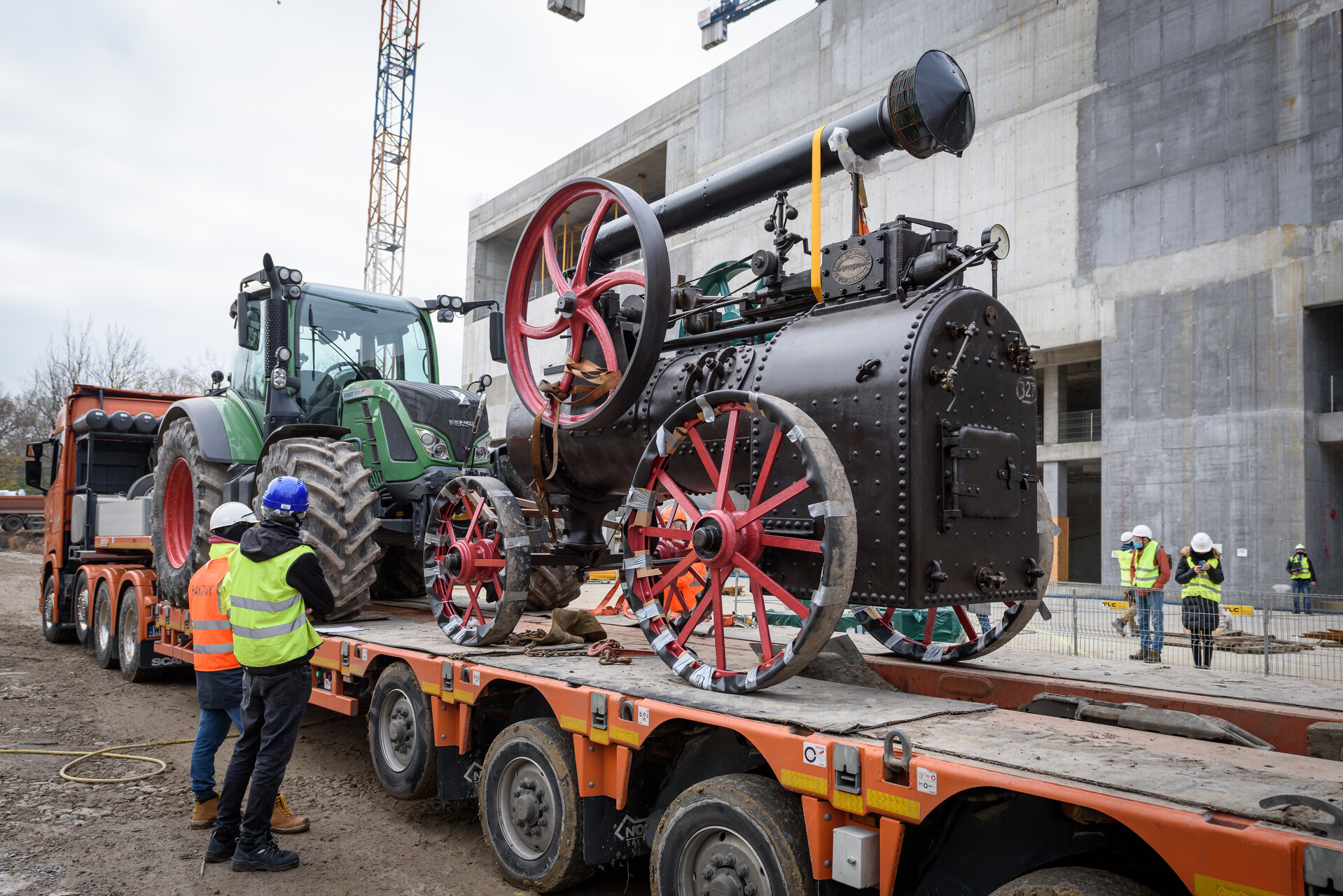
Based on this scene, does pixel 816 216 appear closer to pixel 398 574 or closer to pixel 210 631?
pixel 210 631

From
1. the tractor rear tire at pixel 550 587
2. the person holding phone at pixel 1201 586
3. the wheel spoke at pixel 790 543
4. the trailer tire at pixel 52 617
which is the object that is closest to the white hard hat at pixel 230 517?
the wheel spoke at pixel 790 543

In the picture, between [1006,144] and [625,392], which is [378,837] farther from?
[1006,144]

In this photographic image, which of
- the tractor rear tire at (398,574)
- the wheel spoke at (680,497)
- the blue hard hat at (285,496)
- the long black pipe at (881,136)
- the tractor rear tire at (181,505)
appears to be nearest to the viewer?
the wheel spoke at (680,497)

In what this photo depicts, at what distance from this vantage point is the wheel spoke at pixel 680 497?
186 inches

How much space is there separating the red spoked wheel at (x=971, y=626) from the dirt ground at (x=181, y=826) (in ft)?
6.53

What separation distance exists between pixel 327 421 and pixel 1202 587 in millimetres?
9397

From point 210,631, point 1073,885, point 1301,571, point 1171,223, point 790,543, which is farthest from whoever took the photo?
point 1171,223

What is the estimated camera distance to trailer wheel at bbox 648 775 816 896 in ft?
10.8

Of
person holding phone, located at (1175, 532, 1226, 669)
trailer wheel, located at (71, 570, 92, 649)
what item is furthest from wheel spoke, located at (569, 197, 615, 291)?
trailer wheel, located at (71, 570, 92, 649)

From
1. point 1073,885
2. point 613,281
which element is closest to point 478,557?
point 613,281

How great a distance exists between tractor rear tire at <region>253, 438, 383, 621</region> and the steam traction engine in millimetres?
797

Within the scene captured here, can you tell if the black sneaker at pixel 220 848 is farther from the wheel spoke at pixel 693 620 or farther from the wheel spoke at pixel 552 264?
the wheel spoke at pixel 552 264

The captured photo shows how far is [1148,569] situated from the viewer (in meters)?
11.4

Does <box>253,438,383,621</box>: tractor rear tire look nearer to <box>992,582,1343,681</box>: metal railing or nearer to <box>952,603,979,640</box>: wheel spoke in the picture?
<box>952,603,979,640</box>: wheel spoke
